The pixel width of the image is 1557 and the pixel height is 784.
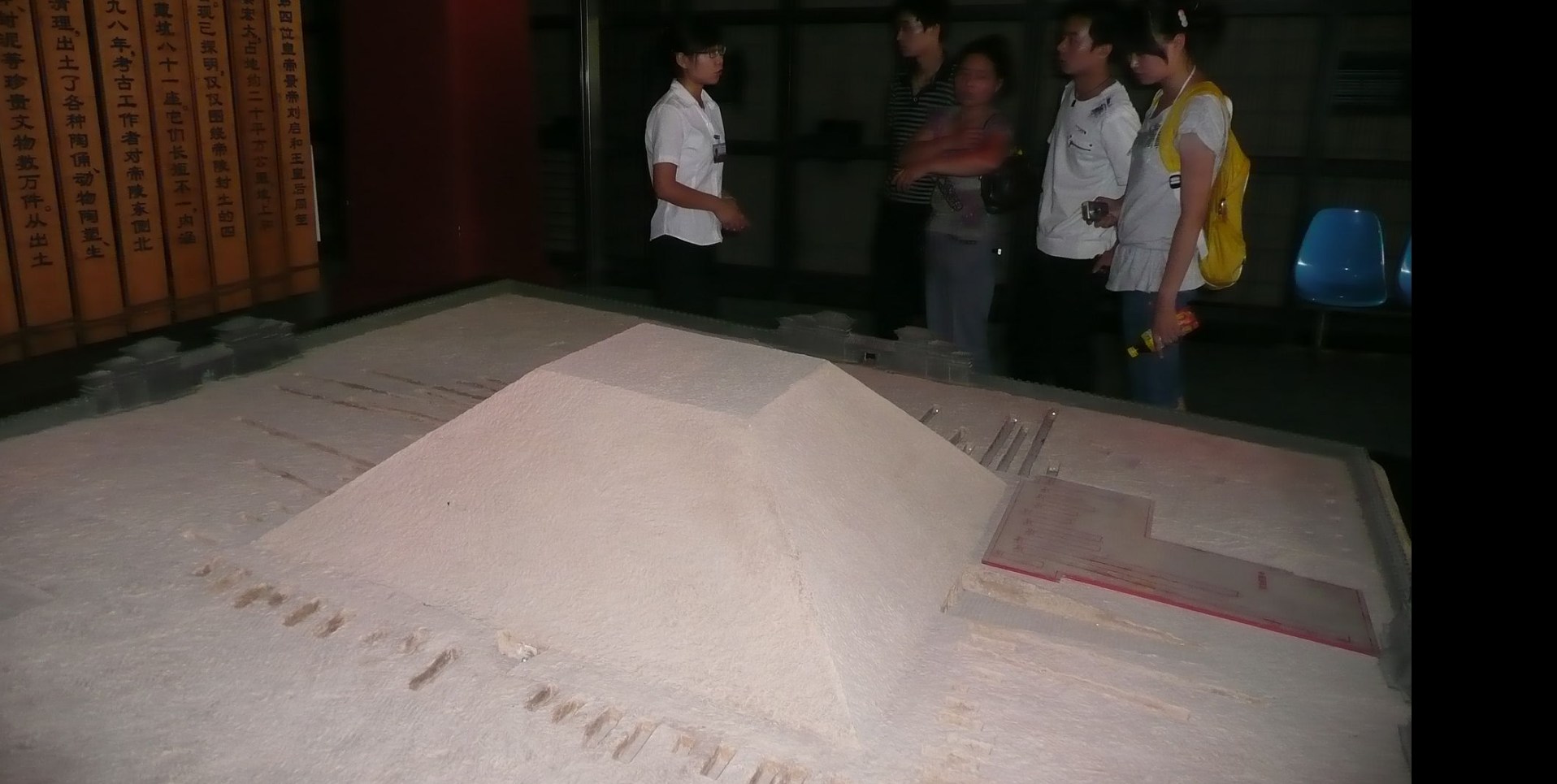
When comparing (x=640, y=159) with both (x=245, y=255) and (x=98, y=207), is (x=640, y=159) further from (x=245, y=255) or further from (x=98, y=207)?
(x=98, y=207)

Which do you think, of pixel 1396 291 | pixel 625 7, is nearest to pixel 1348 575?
pixel 1396 291

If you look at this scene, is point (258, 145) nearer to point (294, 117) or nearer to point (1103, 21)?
point (294, 117)

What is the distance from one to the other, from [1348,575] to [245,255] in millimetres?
3010

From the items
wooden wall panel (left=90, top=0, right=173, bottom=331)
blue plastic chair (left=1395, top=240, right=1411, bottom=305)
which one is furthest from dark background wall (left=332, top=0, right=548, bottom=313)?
blue plastic chair (left=1395, top=240, right=1411, bottom=305)

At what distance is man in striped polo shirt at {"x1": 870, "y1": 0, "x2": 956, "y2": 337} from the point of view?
2.49m

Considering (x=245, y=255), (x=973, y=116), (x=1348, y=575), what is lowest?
(x=1348, y=575)

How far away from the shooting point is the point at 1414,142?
63 centimetres

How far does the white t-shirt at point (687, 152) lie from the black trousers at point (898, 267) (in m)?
0.48

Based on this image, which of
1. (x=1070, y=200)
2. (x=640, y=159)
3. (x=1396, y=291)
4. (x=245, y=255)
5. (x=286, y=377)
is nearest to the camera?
(x=286, y=377)

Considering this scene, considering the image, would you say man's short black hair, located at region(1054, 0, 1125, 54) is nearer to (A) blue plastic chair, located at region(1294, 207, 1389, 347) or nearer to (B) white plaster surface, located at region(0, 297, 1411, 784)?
(B) white plaster surface, located at region(0, 297, 1411, 784)

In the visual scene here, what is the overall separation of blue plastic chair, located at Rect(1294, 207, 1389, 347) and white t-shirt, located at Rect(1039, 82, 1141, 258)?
4.70 ft

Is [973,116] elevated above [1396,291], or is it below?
above

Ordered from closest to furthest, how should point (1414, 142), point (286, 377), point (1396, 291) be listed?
point (1414, 142), point (286, 377), point (1396, 291)

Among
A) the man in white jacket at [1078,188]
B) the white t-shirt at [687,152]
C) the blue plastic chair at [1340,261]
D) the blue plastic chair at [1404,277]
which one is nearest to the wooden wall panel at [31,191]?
the white t-shirt at [687,152]
